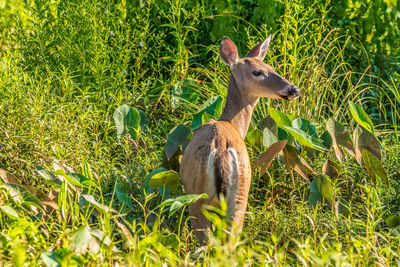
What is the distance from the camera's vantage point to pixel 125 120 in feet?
14.4

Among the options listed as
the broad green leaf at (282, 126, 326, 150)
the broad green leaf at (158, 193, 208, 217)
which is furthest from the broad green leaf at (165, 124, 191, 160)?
the broad green leaf at (158, 193, 208, 217)

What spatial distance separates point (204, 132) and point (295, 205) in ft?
3.51

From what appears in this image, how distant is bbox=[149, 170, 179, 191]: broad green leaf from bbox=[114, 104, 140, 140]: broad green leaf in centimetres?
68

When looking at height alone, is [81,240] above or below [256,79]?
below

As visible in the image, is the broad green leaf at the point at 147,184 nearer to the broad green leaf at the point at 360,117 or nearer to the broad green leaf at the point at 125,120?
the broad green leaf at the point at 125,120

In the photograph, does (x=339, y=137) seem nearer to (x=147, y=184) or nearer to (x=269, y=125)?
(x=269, y=125)

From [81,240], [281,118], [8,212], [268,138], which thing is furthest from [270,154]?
[8,212]

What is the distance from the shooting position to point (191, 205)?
3.57 m

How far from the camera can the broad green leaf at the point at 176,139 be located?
4133 mm

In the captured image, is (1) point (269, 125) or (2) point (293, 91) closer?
(2) point (293, 91)

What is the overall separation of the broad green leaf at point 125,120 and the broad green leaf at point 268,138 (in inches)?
37.3

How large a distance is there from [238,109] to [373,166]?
3.44ft

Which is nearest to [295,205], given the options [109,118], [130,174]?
[130,174]

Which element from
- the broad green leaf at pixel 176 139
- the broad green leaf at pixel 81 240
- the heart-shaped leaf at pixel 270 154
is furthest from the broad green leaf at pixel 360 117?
the broad green leaf at pixel 81 240
